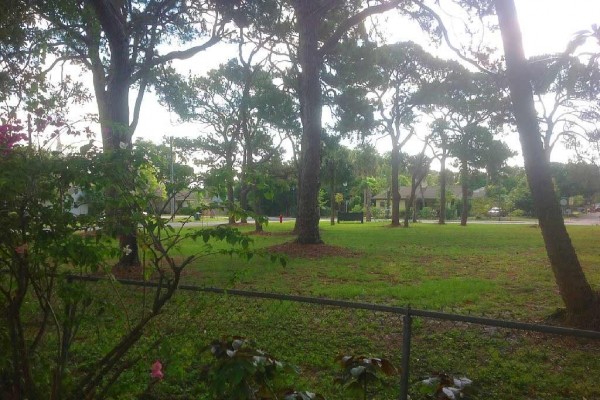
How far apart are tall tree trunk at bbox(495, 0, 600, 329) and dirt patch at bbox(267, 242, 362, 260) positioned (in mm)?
7931

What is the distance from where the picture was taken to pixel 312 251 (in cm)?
1410

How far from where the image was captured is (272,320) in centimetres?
527

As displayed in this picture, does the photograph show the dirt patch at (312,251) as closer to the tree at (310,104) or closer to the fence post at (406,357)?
the tree at (310,104)

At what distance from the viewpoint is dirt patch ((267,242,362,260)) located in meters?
13.5

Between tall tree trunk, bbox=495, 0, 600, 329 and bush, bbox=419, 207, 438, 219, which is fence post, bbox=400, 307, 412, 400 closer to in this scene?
tall tree trunk, bbox=495, 0, 600, 329

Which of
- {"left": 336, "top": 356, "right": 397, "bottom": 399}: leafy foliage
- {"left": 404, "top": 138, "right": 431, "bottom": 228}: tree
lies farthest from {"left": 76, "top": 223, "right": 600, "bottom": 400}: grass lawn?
{"left": 404, "top": 138, "right": 431, "bottom": 228}: tree

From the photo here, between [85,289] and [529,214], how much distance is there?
63.8 m

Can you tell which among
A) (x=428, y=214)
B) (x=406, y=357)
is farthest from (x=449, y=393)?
(x=428, y=214)

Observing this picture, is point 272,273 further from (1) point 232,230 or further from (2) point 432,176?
(2) point 432,176

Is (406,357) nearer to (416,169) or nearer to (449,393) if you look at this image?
(449,393)

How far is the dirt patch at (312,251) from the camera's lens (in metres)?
13.5

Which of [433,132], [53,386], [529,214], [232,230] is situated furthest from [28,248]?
[529,214]

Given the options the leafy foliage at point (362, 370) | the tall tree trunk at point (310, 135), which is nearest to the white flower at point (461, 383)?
the leafy foliage at point (362, 370)

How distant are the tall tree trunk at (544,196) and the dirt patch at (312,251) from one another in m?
7.93
